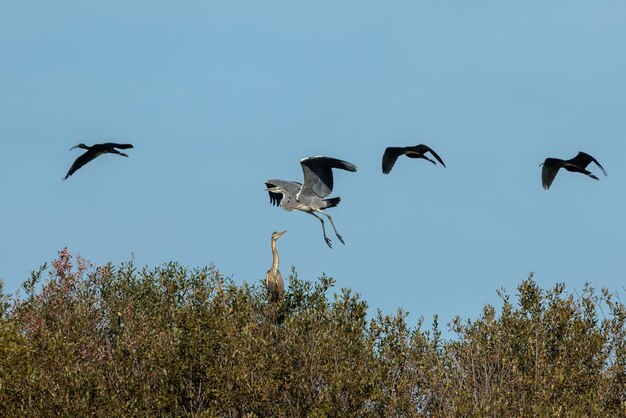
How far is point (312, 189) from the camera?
33688 mm

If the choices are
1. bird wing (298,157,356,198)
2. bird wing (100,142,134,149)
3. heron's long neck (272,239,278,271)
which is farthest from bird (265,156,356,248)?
bird wing (100,142,134,149)

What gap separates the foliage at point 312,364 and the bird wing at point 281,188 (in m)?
3.41

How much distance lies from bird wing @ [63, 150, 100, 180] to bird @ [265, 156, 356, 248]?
5.35 metres

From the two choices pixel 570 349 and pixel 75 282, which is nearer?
pixel 570 349

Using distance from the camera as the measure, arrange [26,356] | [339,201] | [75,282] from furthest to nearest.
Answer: [75,282] → [339,201] → [26,356]

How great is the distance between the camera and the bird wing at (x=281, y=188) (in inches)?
1353

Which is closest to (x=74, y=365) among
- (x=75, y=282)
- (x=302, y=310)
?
(x=302, y=310)

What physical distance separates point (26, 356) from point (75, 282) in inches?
419

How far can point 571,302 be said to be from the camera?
101ft

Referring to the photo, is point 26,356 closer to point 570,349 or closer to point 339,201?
point 339,201

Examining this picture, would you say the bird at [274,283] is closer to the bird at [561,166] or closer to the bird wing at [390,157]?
the bird wing at [390,157]

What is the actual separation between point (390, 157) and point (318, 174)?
80.0 inches

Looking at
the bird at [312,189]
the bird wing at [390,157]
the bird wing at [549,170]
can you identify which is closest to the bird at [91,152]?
the bird at [312,189]

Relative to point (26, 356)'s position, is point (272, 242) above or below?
above
